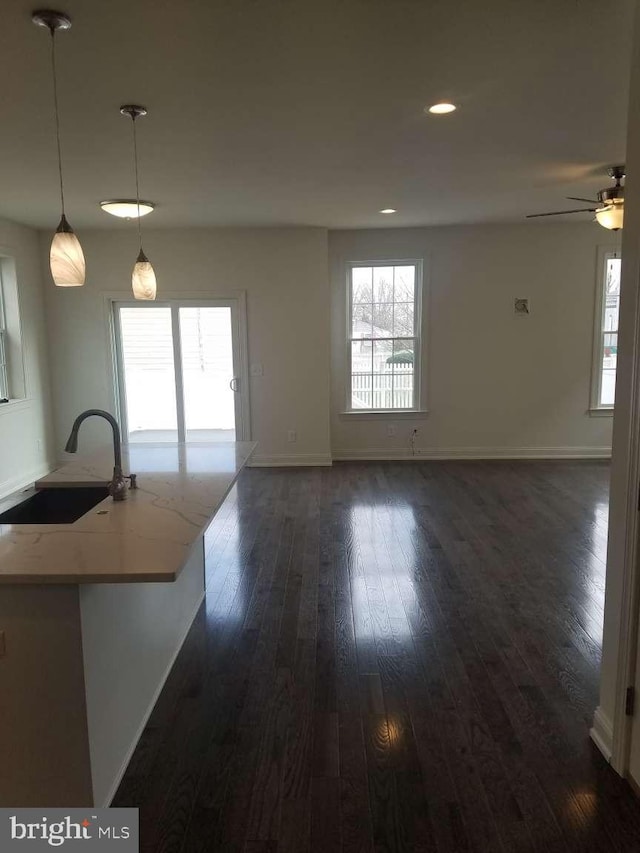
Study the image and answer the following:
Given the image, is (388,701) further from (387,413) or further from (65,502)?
(387,413)

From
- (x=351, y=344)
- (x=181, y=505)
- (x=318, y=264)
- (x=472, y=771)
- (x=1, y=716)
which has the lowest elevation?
(x=472, y=771)

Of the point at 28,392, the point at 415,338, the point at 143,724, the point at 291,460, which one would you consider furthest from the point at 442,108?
the point at 28,392

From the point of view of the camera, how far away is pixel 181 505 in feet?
7.73

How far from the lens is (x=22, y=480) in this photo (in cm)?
623

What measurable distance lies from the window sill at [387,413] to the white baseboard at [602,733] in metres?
4.99

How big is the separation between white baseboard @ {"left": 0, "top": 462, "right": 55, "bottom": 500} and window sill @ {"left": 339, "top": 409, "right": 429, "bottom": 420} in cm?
339

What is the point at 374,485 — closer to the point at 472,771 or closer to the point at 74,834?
the point at 472,771

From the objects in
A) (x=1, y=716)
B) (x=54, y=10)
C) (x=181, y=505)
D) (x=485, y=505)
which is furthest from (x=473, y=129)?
(x=1, y=716)

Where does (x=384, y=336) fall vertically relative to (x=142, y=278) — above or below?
below

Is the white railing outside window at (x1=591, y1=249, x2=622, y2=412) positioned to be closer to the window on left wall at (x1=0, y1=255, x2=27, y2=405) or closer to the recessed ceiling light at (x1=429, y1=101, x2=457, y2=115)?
the recessed ceiling light at (x1=429, y1=101, x2=457, y2=115)

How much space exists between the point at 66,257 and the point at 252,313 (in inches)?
174

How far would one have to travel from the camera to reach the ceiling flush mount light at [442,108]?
302cm

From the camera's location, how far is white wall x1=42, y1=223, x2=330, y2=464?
6656mm

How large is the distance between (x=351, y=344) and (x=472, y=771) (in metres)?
5.45
